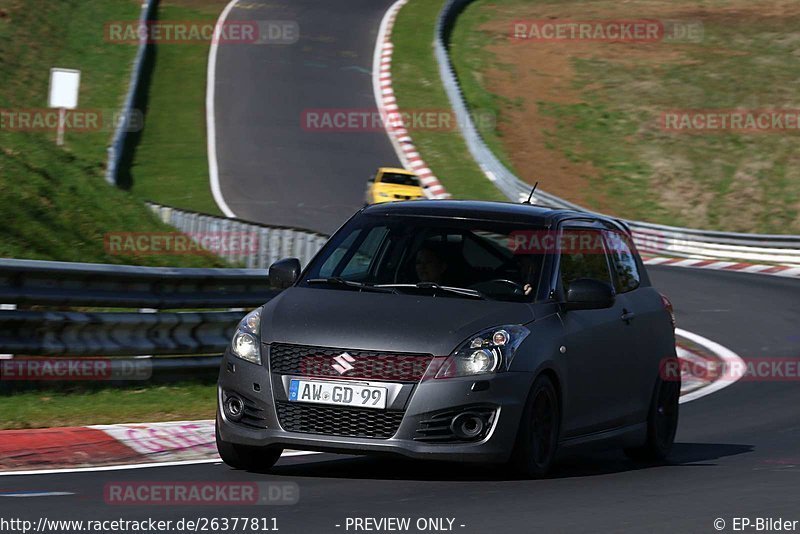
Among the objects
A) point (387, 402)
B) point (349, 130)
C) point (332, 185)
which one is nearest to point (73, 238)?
point (387, 402)

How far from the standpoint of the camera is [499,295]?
853 centimetres

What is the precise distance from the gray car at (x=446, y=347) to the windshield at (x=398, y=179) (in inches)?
866

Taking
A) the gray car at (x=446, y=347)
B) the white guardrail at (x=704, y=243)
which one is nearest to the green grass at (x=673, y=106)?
the white guardrail at (x=704, y=243)

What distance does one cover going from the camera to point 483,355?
25.8 feet

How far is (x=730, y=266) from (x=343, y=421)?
77.1ft

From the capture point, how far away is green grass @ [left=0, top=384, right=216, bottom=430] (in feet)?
32.8

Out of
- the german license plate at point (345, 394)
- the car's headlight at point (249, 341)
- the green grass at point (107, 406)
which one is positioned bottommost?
the green grass at point (107, 406)

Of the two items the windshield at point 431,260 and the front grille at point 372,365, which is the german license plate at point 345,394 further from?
the windshield at point 431,260

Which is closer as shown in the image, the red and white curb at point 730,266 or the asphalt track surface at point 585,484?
the asphalt track surface at point 585,484

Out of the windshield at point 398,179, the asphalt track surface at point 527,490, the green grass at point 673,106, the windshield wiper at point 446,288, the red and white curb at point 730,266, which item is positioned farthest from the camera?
the green grass at point 673,106

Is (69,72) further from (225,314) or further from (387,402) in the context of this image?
(387,402)

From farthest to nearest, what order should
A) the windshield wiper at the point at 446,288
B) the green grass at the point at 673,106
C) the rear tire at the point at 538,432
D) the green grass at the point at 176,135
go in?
the green grass at the point at 673,106 → the green grass at the point at 176,135 → the windshield wiper at the point at 446,288 → the rear tire at the point at 538,432

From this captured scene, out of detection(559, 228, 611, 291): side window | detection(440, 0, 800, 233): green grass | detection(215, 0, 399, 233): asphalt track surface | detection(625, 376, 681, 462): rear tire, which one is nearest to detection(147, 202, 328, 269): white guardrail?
detection(625, 376, 681, 462): rear tire

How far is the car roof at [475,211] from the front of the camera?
9.10 m
